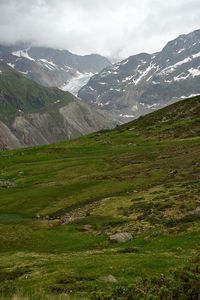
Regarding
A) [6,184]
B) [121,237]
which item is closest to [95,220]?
[121,237]

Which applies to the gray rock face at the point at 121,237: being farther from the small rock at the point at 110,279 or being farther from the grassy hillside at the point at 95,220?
the small rock at the point at 110,279

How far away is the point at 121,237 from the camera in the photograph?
3400 cm

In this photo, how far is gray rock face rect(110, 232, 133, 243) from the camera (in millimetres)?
33594

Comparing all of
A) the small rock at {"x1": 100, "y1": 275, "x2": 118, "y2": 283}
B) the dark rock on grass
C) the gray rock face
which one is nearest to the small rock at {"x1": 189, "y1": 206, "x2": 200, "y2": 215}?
the gray rock face

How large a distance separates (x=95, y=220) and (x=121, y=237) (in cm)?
1227

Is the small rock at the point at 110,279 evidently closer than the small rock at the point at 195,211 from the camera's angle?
Yes

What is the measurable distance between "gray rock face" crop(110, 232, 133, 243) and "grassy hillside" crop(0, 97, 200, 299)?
2.68 feet

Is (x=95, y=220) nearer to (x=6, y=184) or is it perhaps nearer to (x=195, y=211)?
(x=195, y=211)

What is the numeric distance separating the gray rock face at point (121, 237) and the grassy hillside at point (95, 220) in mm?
817

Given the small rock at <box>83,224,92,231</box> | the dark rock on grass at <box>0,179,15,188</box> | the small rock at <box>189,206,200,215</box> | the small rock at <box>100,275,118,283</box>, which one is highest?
the dark rock on grass at <box>0,179,15,188</box>

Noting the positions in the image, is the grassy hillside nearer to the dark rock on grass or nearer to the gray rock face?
the dark rock on grass

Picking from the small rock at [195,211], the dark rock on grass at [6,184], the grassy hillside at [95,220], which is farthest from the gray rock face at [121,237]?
the dark rock on grass at [6,184]

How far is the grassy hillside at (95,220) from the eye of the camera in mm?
20859

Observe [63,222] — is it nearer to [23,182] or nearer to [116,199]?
[116,199]
